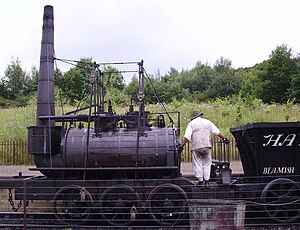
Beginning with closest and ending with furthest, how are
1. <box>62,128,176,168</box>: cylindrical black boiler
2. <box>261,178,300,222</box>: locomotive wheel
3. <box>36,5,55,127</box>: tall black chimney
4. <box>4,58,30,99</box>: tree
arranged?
<box>261,178,300,222</box>: locomotive wheel → <box>62,128,176,168</box>: cylindrical black boiler → <box>36,5,55,127</box>: tall black chimney → <box>4,58,30,99</box>: tree

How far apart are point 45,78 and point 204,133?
4.52m

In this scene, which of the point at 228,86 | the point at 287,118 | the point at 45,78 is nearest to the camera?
the point at 45,78

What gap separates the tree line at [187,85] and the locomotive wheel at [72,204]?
60.8 feet

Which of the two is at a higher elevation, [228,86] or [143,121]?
[228,86]

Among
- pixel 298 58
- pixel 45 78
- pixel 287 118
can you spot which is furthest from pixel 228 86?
pixel 45 78

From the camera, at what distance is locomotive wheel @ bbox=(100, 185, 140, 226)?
9.88 m

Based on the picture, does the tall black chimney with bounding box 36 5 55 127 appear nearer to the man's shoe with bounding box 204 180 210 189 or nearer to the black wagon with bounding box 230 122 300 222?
the man's shoe with bounding box 204 180 210 189

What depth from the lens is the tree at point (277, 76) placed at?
146 ft

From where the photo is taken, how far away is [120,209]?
1009 cm

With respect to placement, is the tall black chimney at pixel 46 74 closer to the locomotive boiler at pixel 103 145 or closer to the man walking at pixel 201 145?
the locomotive boiler at pixel 103 145

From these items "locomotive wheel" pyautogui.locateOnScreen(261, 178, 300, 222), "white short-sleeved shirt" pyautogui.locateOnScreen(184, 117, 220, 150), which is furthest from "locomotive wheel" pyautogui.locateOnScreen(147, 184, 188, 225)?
"locomotive wheel" pyautogui.locateOnScreen(261, 178, 300, 222)

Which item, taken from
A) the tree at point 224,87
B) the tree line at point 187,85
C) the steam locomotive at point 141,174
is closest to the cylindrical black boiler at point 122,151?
the steam locomotive at point 141,174

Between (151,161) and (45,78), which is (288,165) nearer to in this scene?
(151,161)

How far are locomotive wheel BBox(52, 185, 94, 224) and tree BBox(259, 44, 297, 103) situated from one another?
120 feet
